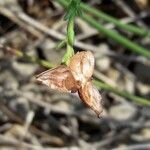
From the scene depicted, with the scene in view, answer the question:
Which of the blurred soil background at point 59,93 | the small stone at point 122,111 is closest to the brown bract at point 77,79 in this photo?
the blurred soil background at point 59,93

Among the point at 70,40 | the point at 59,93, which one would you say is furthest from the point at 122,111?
the point at 70,40

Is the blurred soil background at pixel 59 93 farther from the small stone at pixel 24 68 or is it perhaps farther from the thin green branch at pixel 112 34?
the thin green branch at pixel 112 34

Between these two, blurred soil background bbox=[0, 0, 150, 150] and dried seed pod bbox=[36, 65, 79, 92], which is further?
blurred soil background bbox=[0, 0, 150, 150]

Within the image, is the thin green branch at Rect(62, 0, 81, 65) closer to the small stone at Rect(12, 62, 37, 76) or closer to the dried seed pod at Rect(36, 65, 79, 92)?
the dried seed pod at Rect(36, 65, 79, 92)

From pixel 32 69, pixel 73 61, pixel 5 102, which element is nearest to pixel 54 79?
pixel 73 61

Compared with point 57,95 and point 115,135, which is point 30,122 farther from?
point 115,135

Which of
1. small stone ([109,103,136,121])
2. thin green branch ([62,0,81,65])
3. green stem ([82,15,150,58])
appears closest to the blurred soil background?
small stone ([109,103,136,121])
